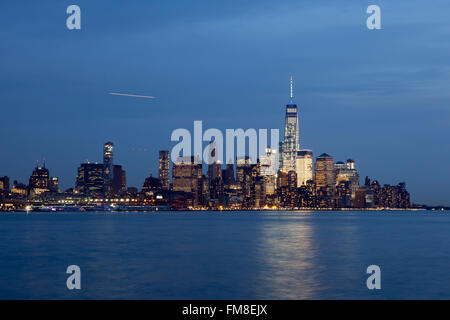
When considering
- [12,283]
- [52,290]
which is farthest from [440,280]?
[12,283]

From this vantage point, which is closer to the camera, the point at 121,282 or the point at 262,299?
the point at 262,299

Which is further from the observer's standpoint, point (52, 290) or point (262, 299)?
point (52, 290)

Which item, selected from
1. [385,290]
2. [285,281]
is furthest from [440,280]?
[285,281]

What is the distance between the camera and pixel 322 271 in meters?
59.5

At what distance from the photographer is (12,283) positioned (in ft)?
168

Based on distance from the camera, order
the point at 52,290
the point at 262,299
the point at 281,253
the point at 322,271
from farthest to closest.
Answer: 1. the point at 281,253
2. the point at 322,271
3. the point at 52,290
4. the point at 262,299

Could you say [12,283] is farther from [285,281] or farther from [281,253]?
[281,253]
